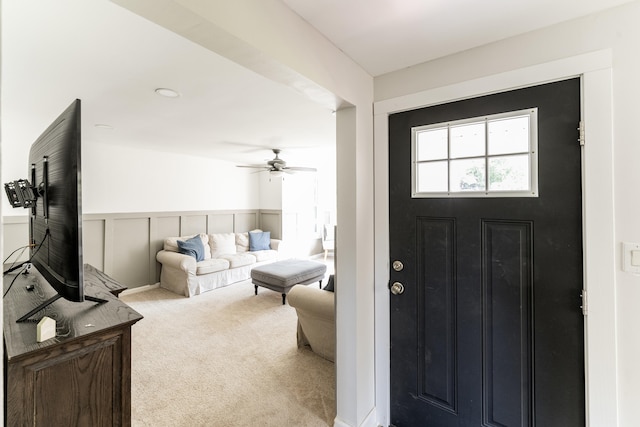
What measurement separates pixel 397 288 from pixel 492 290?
0.51m

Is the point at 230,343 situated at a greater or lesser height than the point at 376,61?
lesser

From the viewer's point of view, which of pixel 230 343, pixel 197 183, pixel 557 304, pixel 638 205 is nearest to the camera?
pixel 638 205

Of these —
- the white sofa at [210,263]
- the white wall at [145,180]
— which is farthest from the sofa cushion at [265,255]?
the white wall at [145,180]

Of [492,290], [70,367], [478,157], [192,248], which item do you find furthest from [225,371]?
[192,248]

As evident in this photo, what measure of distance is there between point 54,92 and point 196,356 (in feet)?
8.28

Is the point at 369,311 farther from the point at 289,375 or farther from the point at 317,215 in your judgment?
the point at 317,215

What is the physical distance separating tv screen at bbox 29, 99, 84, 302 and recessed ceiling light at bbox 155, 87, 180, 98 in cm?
111

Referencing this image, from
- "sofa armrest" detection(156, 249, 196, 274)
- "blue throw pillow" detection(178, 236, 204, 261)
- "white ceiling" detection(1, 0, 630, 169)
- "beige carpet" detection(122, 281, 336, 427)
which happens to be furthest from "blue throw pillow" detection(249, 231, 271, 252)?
"white ceiling" detection(1, 0, 630, 169)

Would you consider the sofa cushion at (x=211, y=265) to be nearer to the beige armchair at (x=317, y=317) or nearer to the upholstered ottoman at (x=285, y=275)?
the upholstered ottoman at (x=285, y=275)

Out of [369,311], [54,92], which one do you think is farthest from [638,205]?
[54,92]

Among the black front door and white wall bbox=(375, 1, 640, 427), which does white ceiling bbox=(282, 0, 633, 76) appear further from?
the black front door

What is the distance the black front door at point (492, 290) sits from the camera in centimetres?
141

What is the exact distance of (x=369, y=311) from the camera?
1897mm

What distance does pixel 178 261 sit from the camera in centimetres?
440
